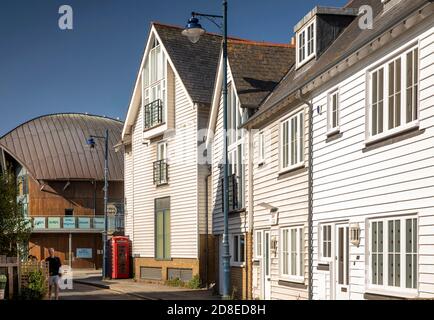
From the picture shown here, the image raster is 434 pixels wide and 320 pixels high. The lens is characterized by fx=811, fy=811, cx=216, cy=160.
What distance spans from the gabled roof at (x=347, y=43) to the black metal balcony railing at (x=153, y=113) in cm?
1073

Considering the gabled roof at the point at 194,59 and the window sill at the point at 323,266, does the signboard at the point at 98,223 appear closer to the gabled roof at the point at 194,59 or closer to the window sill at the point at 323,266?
the gabled roof at the point at 194,59

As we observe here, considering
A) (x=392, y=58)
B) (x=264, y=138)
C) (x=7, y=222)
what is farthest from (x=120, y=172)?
(x=392, y=58)

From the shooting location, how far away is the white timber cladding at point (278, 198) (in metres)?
20.1

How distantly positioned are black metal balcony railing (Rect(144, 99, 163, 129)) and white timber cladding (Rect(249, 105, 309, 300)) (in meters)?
11.3

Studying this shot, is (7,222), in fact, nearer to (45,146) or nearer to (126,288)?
(126,288)

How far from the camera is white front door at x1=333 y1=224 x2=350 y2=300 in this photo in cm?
1728

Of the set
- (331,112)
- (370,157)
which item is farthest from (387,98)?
(331,112)

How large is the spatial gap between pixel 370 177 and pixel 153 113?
70.5 ft

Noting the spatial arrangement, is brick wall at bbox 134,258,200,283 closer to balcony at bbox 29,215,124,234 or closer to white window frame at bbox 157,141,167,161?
white window frame at bbox 157,141,167,161

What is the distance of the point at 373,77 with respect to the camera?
16.0 metres

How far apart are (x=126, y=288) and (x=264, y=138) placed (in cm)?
1190

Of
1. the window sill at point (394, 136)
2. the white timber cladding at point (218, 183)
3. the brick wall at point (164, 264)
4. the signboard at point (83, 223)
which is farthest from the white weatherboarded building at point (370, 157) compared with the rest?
the signboard at point (83, 223)

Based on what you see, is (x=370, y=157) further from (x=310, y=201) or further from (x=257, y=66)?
(x=257, y=66)

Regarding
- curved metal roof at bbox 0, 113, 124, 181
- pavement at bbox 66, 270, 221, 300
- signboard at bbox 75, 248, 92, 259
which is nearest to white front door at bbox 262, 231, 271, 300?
pavement at bbox 66, 270, 221, 300
